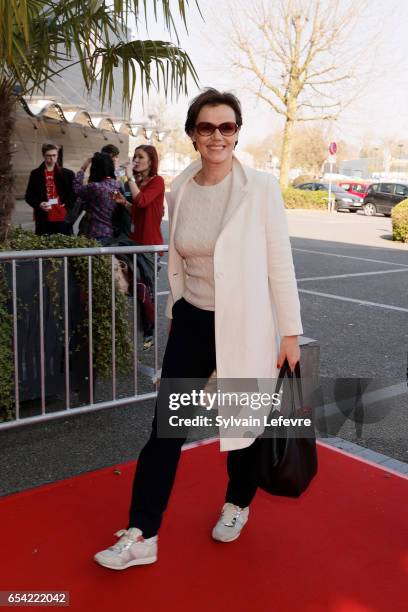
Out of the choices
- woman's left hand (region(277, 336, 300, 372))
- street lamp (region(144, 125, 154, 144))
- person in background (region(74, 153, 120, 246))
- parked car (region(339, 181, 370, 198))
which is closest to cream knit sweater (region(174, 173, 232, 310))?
woman's left hand (region(277, 336, 300, 372))

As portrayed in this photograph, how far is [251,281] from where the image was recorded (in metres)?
2.69

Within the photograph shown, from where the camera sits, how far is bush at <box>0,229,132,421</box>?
425 cm

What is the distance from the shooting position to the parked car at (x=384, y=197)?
29734 millimetres

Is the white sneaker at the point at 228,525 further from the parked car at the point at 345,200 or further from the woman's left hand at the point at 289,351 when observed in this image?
the parked car at the point at 345,200

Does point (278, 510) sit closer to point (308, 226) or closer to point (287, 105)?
point (308, 226)

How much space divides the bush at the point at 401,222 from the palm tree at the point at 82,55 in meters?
13.9

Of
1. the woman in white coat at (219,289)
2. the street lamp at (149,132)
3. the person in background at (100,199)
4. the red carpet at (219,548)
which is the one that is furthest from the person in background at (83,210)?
the street lamp at (149,132)

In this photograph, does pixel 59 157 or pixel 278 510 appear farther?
pixel 59 157

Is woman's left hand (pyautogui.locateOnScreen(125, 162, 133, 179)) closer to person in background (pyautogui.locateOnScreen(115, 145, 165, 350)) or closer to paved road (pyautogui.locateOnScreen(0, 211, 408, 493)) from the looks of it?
person in background (pyautogui.locateOnScreen(115, 145, 165, 350))

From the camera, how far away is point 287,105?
35.6 meters

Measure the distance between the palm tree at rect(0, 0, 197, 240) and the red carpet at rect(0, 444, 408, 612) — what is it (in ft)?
7.35

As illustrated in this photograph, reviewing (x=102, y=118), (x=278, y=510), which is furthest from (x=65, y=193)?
(x=102, y=118)

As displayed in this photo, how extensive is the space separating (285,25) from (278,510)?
34410 mm

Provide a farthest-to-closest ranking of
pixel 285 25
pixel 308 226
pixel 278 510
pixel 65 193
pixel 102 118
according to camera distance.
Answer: pixel 285 25
pixel 308 226
pixel 102 118
pixel 65 193
pixel 278 510
